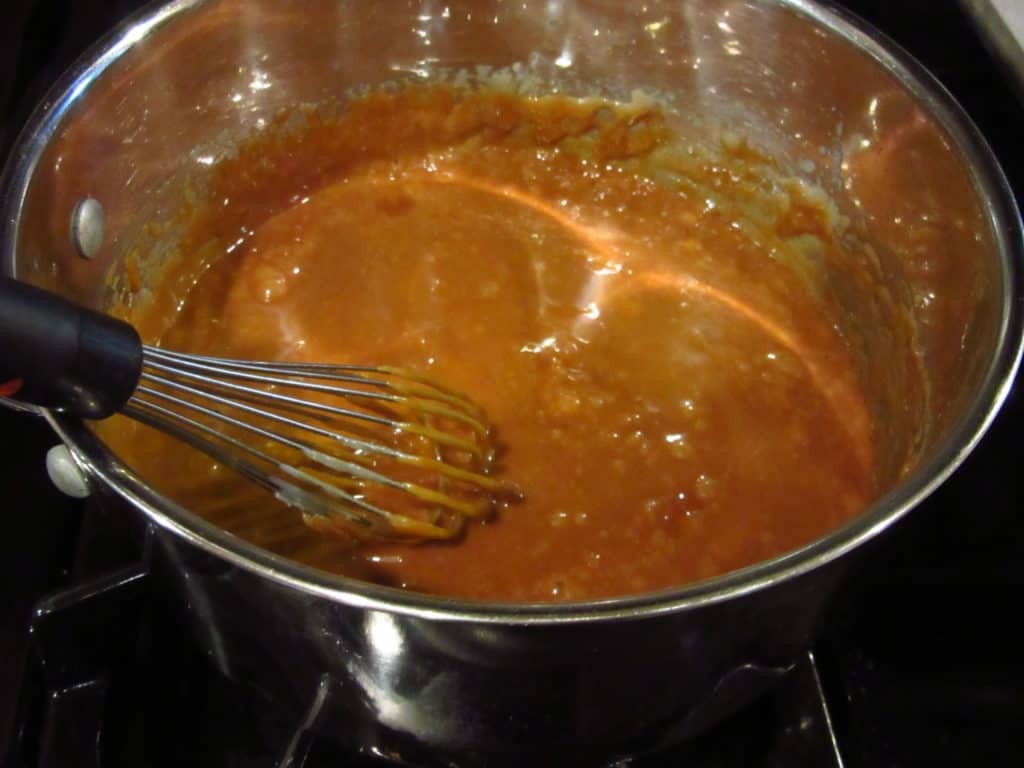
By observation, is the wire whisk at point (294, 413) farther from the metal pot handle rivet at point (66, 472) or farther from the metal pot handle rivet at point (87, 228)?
the metal pot handle rivet at point (87, 228)

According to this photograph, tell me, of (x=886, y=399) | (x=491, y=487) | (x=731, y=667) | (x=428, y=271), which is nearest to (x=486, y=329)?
(x=428, y=271)

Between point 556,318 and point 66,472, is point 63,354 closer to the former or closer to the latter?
point 66,472

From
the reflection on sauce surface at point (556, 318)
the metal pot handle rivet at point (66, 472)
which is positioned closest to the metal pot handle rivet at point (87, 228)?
the reflection on sauce surface at point (556, 318)

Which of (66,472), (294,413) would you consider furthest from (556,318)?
(66,472)

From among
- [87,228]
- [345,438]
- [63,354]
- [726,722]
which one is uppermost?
[63,354]

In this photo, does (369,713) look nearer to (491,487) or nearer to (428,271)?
(491,487)
